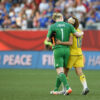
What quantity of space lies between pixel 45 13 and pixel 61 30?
13636 mm

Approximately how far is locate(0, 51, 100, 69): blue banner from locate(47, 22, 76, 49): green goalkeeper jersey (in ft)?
34.6

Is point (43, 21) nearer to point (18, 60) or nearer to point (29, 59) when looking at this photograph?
point (29, 59)

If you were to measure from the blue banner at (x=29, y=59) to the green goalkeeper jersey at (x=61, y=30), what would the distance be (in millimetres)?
10547

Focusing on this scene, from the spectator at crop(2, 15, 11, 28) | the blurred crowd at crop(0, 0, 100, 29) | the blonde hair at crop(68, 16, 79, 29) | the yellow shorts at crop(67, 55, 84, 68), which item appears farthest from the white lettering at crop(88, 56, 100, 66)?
the blonde hair at crop(68, 16, 79, 29)

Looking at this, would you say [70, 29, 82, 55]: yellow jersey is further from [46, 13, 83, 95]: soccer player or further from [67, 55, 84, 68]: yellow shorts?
[46, 13, 83, 95]: soccer player

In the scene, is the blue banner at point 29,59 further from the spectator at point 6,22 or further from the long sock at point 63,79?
the long sock at point 63,79

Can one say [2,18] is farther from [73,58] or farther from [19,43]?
[73,58]

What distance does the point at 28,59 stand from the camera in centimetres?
2359

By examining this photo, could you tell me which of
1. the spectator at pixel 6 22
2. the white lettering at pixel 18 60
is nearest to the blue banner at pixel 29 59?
the white lettering at pixel 18 60

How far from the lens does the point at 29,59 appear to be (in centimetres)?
2358

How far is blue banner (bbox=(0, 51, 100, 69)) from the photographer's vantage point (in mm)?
23266

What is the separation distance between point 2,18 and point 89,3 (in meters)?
4.80

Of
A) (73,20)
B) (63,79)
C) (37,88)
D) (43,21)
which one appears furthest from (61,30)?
(43,21)

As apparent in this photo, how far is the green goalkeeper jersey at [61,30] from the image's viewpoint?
1234 centimetres
